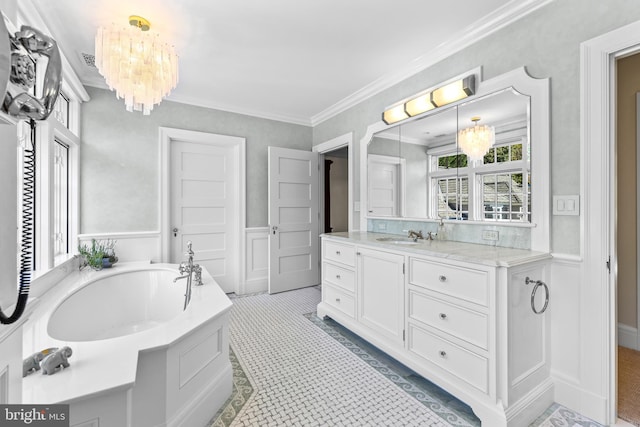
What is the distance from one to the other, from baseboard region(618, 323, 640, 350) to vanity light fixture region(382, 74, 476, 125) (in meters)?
2.25

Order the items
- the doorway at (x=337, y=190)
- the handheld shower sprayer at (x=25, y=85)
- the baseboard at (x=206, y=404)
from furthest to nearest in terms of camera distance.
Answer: the doorway at (x=337, y=190)
the baseboard at (x=206, y=404)
the handheld shower sprayer at (x=25, y=85)

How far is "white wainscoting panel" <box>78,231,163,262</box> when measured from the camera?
123 inches

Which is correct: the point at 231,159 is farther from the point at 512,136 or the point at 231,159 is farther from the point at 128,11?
the point at 512,136

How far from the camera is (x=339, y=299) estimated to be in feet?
8.95

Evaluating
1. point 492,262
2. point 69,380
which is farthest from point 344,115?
point 69,380

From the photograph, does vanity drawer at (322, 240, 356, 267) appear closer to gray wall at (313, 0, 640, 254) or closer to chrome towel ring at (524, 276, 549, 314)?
chrome towel ring at (524, 276, 549, 314)

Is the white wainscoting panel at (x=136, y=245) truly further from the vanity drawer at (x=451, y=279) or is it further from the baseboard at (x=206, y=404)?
the vanity drawer at (x=451, y=279)

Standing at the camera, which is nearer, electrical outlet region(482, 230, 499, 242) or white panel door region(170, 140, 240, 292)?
electrical outlet region(482, 230, 499, 242)

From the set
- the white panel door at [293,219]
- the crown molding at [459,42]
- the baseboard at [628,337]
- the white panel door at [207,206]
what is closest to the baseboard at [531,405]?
the baseboard at [628,337]

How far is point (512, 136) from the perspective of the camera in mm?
1975

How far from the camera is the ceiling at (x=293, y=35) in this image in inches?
76.4

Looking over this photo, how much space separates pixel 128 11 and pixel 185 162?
5.97 feet

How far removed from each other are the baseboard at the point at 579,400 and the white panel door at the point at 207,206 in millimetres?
3327

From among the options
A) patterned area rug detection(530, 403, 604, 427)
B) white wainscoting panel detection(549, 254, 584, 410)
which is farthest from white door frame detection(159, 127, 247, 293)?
patterned area rug detection(530, 403, 604, 427)
